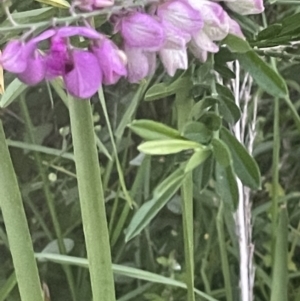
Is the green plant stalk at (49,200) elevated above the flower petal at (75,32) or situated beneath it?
situated beneath

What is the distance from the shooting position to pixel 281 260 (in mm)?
420

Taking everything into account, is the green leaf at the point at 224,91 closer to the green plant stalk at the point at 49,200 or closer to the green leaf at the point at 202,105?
the green leaf at the point at 202,105

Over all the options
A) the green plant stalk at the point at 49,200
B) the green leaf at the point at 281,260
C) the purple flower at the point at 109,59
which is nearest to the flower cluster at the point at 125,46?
the purple flower at the point at 109,59

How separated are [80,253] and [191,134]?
39 centimetres

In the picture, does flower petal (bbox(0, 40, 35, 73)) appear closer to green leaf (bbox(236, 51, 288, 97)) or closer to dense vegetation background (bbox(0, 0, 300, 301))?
green leaf (bbox(236, 51, 288, 97))

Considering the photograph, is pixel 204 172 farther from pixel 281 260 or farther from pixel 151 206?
pixel 281 260

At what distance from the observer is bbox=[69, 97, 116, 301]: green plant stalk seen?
30cm

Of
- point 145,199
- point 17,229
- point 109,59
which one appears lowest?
point 145,199

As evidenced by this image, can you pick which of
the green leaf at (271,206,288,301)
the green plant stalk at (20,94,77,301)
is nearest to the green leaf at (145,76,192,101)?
the green leaf at (271,206,288,301)

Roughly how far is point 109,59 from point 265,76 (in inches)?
2.8

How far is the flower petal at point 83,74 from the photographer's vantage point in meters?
0.23

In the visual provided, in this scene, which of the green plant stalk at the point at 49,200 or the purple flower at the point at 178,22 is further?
the green plant stalk at the point at 49,200

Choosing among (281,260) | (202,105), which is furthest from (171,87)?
(281,260)

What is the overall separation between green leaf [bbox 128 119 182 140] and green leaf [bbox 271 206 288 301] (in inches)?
6.6
